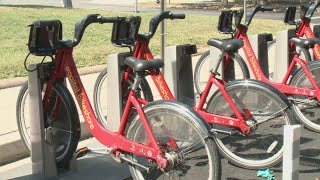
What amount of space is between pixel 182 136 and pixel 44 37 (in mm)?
1346

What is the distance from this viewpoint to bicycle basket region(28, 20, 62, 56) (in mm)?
3973

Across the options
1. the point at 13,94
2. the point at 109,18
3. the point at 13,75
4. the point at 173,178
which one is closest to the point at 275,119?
the point at 173,178

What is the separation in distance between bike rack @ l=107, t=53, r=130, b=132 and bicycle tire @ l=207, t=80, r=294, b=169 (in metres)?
0.85

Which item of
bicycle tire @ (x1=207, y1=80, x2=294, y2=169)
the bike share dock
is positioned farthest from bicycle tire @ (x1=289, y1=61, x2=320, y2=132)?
bicycle tire @ (x1=207, y1=80, x2=294, y2=169)

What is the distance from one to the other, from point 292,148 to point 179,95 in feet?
9.03

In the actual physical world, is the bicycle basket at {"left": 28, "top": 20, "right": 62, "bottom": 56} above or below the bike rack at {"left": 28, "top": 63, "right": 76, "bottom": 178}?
above

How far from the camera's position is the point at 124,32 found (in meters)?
4.57

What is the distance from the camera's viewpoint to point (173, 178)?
12.1 ft

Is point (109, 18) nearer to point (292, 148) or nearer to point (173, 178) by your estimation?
point (173, 178)

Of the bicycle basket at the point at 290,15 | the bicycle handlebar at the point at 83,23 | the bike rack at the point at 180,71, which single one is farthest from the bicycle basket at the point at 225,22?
the bicycle handlebar at the point at 83,23

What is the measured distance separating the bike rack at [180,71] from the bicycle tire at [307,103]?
109 centimetres

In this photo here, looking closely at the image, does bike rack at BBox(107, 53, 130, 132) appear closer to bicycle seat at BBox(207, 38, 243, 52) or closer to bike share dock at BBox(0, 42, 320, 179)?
bike share dock at BBox(0, 42, 320, 179)

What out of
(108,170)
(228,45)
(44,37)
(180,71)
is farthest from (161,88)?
(180,71)

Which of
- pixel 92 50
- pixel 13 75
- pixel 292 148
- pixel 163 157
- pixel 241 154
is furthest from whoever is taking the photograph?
pixel 92 50
